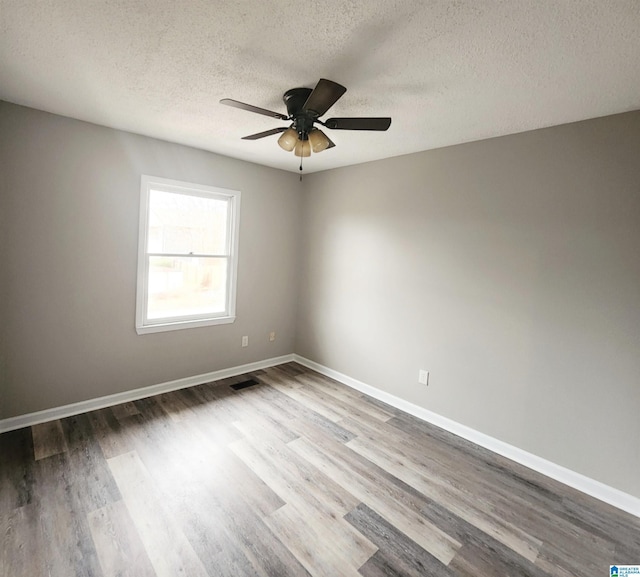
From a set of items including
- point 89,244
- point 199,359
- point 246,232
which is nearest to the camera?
point 89,244

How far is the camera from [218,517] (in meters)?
1.86

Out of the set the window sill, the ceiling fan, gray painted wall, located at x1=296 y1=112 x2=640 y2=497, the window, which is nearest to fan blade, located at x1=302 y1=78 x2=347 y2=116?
the ceiling fan

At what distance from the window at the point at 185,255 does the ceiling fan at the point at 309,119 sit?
1674mm

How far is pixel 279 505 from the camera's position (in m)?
1.97

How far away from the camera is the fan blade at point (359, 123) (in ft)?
6.09

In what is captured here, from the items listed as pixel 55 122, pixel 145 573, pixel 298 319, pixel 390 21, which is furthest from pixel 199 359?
pixel 390 21

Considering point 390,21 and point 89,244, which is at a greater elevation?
point 390,21

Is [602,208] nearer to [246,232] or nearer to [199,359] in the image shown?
[246,232]

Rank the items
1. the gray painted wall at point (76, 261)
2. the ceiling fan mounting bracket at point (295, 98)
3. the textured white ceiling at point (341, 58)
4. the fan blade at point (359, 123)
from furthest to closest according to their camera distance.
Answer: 1. the gray painted wall at point (76, 261)
2. the ceiling fan mounting bracket at point (295, 98)
3. the fan blade at point (359, 123)
4. the textured white ceiling at point (341, 58)

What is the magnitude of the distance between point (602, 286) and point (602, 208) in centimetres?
53

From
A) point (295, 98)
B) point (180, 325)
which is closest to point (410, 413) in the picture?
point (180, 325)

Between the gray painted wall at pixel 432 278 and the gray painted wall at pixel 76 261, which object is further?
the gray painted wall at pixel 76 261

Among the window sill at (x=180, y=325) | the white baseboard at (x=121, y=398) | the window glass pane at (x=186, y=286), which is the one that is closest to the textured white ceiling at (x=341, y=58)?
the window glass pane at (x=186, y=286)

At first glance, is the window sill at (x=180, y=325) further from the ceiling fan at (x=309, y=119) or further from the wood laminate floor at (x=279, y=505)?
the ceiling fan at (x=309, y=119)
